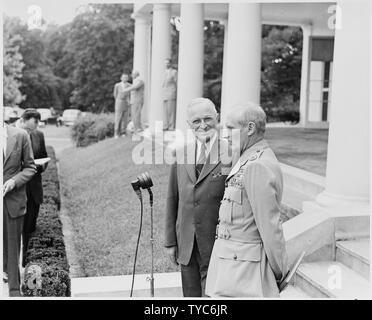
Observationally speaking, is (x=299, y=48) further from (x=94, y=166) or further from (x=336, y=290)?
(x=336, y=290)

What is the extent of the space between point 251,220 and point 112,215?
4181mm

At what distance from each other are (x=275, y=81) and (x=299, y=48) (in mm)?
1662

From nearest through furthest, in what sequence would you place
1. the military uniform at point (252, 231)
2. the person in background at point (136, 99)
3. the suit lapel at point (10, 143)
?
the military uniform at point (252, 231), the suit lapel at point (10, 143), the person in background at point (136, 99)

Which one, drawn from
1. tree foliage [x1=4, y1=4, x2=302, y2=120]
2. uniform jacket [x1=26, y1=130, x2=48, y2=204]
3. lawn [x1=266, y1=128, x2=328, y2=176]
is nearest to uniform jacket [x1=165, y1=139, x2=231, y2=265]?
uniform jacket [x1=26, y1=130, x2=48, y2=204]

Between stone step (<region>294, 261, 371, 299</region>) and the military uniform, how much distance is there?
121cm

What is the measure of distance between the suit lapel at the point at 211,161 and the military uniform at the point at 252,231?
Answer: 0.40m

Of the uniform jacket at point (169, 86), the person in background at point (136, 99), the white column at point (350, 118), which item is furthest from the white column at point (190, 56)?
the white column at point (350, 118)

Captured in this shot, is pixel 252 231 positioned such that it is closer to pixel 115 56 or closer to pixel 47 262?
pixel 47 262

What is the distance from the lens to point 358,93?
5012 millimetres

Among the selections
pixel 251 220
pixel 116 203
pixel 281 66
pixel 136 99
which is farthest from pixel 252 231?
pixel 281 66

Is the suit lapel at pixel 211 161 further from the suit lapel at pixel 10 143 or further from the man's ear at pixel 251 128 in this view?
the suit lapel at pixel 10 143

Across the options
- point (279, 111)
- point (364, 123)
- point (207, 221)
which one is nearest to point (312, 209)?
point (364, 123)

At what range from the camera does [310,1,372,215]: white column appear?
494 cm

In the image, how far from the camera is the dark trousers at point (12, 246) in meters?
4.69
